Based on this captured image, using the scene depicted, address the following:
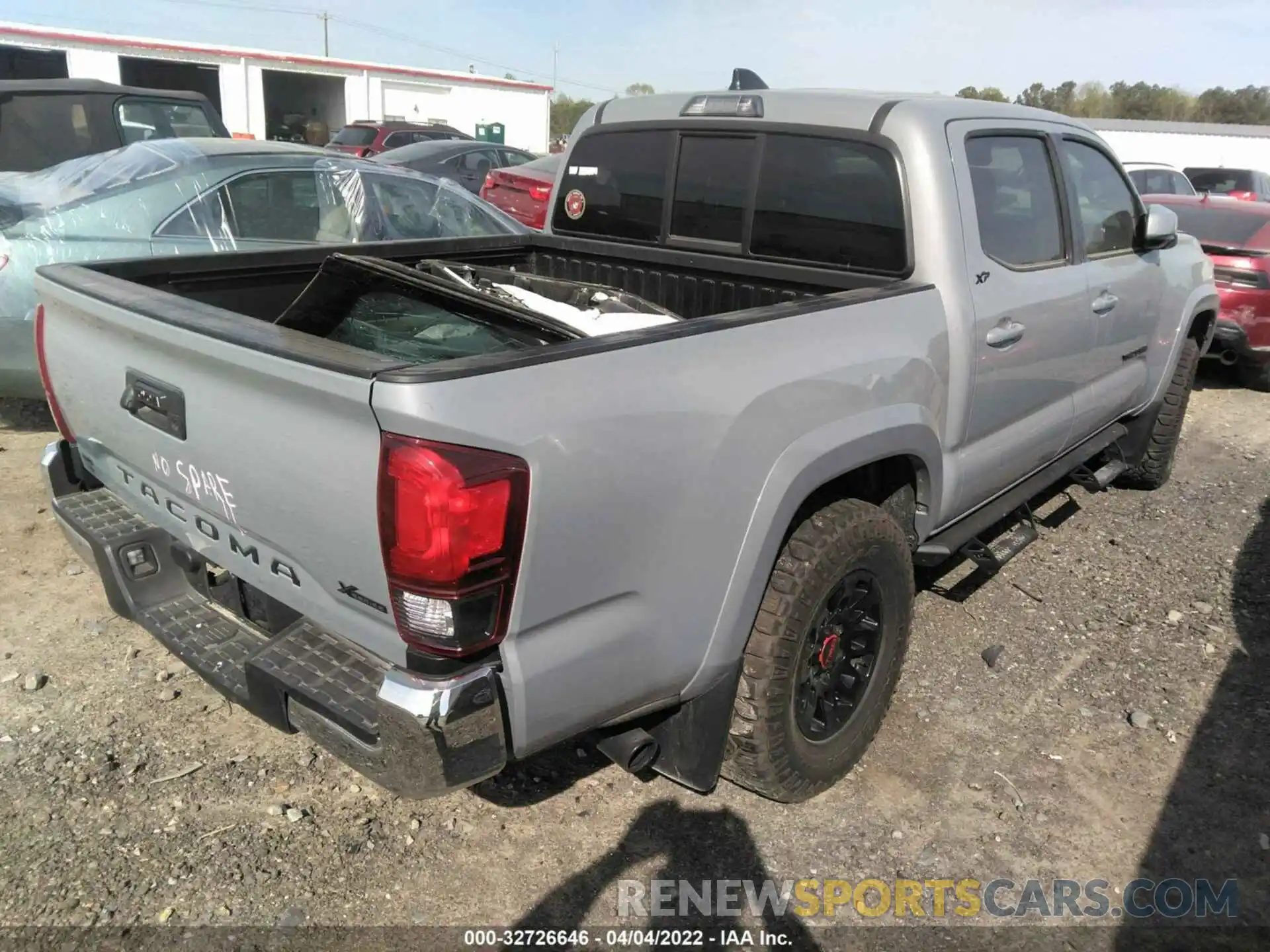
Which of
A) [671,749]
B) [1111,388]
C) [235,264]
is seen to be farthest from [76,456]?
[1111,388]

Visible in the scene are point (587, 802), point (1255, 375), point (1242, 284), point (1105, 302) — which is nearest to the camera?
point (587, 802)

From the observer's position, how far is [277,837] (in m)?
2.60

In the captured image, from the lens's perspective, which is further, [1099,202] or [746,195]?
[1099,202]

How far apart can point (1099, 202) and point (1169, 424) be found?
5.44ft

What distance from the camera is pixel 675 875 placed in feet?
8.32

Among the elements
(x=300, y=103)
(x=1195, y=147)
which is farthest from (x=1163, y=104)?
(x=300, y=103)

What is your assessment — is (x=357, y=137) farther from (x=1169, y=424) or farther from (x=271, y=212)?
(x=1169, y=424)

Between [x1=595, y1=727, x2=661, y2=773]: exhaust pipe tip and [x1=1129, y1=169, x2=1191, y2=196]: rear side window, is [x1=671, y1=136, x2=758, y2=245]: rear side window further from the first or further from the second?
[x1=1129, y1=169, x2=1191, y2=196]: rear side window

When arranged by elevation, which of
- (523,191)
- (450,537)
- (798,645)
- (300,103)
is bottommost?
(300,103)

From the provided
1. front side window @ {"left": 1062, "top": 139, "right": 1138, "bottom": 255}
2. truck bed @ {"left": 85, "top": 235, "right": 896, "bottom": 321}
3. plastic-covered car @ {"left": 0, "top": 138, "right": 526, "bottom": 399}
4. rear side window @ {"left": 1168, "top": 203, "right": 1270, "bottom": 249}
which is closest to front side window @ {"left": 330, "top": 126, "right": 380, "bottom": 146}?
plastic-covered car @ {"left": 0, "top": 138, "right": 526, "bottom": 399}

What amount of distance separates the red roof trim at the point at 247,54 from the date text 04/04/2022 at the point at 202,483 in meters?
30.4

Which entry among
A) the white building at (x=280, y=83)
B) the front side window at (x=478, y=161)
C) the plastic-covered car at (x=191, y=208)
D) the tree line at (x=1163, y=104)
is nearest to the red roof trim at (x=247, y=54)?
the white building at (x=280, y=83)

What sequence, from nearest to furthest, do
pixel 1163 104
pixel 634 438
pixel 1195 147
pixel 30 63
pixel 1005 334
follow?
pixel 634 438, pixel 1005 334, pixel 30 63, pixel 1195 147, pixel 1163 104

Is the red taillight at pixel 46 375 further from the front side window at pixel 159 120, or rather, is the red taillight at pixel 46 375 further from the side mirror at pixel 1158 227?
the front side window at pixel 159 120
